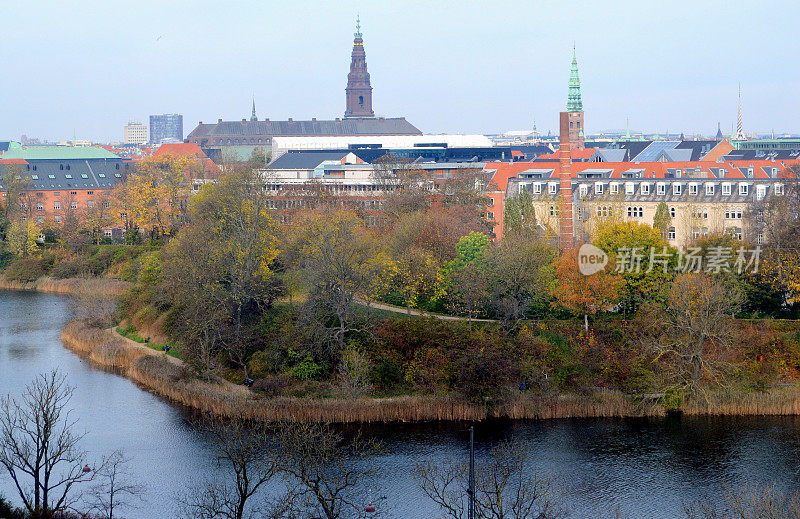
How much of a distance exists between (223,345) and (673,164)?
44111mm

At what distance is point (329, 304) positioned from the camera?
4331cm

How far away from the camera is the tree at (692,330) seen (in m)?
39.3

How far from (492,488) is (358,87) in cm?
14670

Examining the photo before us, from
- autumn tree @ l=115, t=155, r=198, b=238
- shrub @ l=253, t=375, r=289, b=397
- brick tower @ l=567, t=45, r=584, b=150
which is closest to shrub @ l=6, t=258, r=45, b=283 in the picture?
autumn tree @ l=115, t=155, r=198, b=238

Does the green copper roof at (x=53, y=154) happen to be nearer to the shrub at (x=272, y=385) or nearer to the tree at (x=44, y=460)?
the shrub at (x=272, y=385)

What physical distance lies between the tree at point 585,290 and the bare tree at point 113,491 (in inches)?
823

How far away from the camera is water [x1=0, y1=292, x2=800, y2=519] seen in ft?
101

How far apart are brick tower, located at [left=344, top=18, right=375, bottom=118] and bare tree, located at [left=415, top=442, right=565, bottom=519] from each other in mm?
142879

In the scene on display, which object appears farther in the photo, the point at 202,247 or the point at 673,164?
the point at 673,164

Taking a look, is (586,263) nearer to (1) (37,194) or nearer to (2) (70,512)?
(2) (70,512)

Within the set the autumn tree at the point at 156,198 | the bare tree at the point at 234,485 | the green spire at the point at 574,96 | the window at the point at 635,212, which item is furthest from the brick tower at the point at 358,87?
the bare tree at the point at 234,485

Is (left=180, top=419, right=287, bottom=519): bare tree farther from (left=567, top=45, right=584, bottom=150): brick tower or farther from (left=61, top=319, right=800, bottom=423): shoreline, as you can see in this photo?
(left=567, top=45, right=584, bottom=150): brick tower

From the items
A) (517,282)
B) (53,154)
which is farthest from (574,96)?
(517,282)

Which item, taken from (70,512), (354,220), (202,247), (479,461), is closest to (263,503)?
(70,512)
